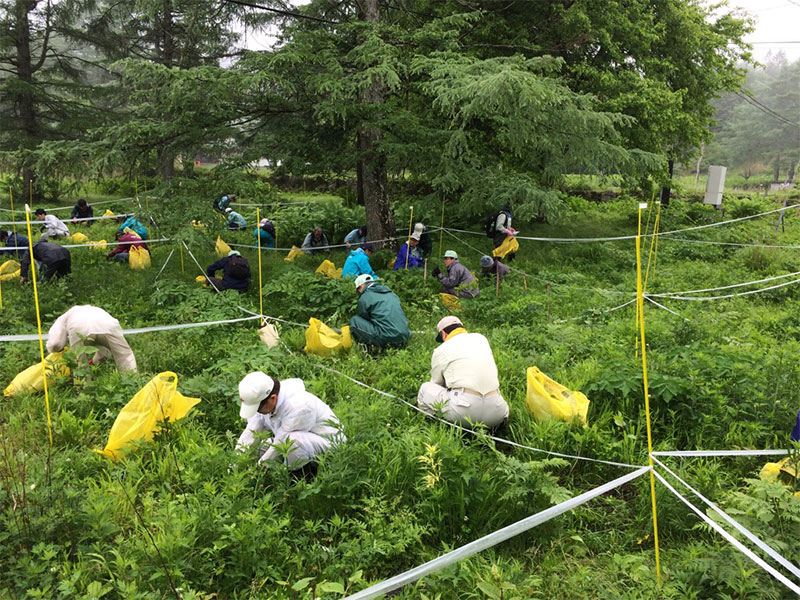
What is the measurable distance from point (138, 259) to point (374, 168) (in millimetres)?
4795

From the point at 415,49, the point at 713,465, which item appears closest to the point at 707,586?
the point at 713,465

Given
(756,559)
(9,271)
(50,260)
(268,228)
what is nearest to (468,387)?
(756,559)

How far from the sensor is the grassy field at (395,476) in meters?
2.88

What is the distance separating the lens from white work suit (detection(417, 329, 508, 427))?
4.30 meters

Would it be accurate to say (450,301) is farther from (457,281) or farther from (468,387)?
(468,387)

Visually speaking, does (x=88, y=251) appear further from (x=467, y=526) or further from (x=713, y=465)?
(x=713, y=465)

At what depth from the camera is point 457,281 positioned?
8.80m

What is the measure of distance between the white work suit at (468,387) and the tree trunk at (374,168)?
564cm

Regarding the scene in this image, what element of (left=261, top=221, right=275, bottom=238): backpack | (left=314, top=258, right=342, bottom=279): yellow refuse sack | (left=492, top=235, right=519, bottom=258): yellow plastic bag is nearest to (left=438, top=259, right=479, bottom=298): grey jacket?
(left=492, top=235, right=519, bottom=258): yellow plastic bag

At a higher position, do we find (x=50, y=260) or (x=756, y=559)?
(x=50, y=260)

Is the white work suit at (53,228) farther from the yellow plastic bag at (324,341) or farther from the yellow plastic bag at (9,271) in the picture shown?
the yellow plastic bag at (324,341)

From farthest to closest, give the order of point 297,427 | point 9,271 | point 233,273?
1. point 9,271
2. point 233,273
3. point 297,427

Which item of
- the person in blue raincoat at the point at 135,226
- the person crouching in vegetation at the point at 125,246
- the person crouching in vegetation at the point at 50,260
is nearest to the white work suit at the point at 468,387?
the person crouching in vegetation at the point at 50,260

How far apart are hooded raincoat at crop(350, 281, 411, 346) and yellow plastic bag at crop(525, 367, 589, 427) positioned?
2114 mm
